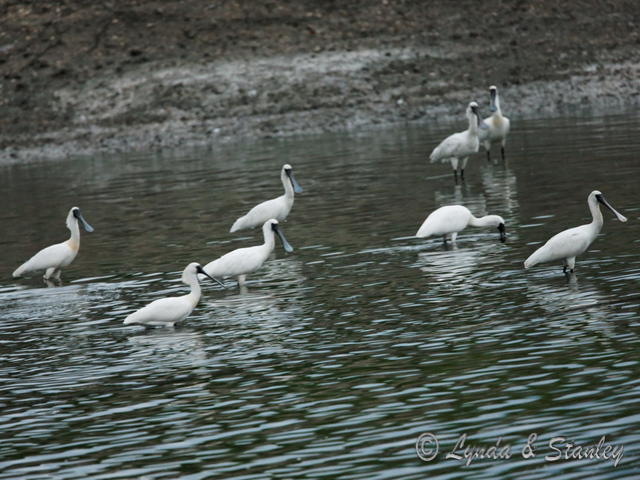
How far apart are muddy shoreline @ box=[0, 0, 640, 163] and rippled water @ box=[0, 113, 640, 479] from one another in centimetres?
1702

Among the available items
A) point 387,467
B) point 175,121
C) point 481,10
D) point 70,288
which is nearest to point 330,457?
point 387,467

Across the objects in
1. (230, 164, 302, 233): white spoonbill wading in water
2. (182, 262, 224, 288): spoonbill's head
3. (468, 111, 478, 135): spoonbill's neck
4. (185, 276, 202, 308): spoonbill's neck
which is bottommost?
(185, 276, 202, 308): spoonbill's neck

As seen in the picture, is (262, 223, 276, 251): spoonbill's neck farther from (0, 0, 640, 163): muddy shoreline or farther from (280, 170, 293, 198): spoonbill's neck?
(0, 0, 640, 163): muddy shoreline

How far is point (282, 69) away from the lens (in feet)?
156

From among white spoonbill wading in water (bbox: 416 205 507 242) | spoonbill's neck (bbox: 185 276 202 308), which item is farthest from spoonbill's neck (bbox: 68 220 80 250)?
white spoonbill wading in water (bbox: 416 205 507 242)

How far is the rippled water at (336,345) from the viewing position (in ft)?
35.0

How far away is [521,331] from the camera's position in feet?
46.0

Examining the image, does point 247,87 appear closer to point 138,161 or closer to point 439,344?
point 138,161

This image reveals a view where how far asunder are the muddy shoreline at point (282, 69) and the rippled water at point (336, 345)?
55.9 ft

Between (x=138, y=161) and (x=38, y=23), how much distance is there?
1511 cm

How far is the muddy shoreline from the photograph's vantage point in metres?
44.9

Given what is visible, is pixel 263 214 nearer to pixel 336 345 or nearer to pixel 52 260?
pixel 52 260

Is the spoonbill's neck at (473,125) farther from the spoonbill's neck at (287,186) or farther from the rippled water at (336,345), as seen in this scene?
the spoonbill's neck at (287,186)

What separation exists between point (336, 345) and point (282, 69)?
112 ft
